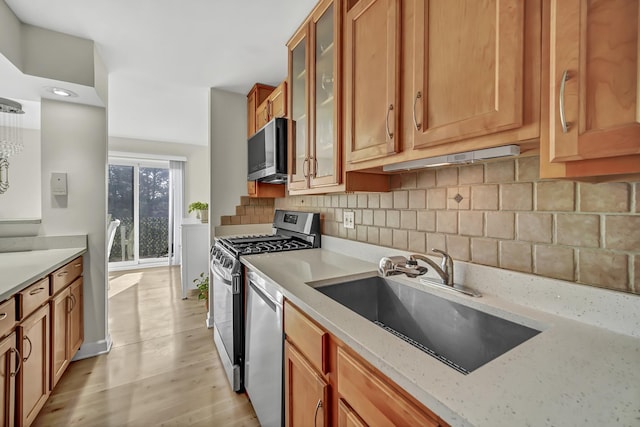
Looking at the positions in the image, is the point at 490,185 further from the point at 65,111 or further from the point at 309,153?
the point at 65,111

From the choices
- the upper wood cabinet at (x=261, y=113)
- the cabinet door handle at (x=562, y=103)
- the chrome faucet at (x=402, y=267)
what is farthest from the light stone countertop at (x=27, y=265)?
the cabinet door handle at (x=562, y=103)

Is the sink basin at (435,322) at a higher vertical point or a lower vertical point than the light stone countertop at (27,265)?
lower

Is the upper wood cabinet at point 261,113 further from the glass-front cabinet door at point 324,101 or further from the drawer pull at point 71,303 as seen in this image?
the drawer pull at point 71,303

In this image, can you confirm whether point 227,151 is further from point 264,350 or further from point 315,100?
point 264,350

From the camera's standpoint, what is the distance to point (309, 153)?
168 cm

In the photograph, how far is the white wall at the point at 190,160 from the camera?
496cm

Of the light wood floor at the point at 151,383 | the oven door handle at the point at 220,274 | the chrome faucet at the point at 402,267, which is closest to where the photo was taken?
the chrome faucet at the point at 402,267

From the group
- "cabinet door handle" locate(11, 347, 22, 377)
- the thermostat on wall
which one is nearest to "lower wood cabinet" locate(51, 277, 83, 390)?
"cabinet door handle" locate(11, 347, 22, 377)

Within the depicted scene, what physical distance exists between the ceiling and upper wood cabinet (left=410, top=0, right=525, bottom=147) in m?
1.02

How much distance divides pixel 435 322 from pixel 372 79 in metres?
1.04

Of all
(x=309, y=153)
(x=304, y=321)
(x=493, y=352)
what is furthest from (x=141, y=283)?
(x=493, y=352)

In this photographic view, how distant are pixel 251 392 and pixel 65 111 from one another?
2493mm

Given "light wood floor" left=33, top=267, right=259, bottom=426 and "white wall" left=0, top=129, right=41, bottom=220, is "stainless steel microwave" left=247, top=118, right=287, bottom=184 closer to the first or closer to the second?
"light wood floor" left=33, top=267, right=259, bottom=426

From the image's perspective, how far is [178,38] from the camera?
191 cm
